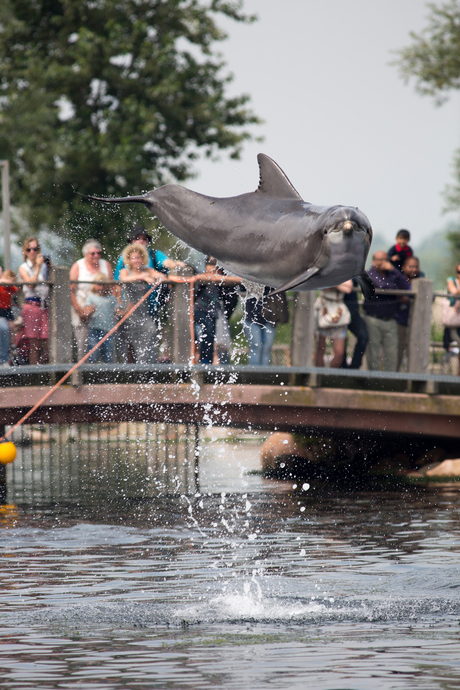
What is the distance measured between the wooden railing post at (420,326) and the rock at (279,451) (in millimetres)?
6145

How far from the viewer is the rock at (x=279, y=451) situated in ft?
74.4

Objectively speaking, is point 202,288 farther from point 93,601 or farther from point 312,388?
point 93,601

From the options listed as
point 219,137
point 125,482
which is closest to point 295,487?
point 125,482

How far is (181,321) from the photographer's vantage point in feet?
53.7

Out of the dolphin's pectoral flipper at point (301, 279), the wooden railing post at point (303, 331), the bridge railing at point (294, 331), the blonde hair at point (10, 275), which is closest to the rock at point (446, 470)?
the bridge railing at point (294, 331)

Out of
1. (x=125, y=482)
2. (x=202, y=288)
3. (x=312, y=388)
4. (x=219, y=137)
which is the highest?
(x=219, y=137)

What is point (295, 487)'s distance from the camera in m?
20.4

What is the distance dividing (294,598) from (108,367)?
20.6ft

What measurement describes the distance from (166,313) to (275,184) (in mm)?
8600

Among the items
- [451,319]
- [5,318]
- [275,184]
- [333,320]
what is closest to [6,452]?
[5,318]

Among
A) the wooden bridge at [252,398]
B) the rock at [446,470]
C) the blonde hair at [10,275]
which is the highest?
the blonde hair at [10,275]

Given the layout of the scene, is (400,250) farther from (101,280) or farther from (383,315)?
(101,280)

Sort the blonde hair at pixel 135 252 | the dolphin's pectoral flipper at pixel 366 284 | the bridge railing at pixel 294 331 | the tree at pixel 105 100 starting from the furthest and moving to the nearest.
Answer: the tree at pixel 105 100 → the bridge railing at pixel 294 331 → the blonde hair at pixel 135 252 → the dolphin's pectoral flipper at pixel 366 284

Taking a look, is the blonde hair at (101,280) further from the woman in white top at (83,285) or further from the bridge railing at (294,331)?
the bridge railing at (294,331)
